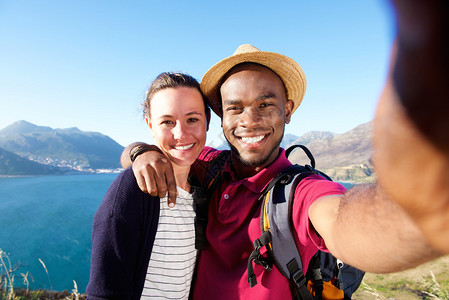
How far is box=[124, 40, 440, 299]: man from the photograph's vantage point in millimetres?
758

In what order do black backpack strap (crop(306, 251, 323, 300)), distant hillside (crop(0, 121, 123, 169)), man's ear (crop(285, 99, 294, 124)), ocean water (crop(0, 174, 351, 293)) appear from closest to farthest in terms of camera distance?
black backpack strap (crop(306, 251, 323, 300))
man's ear (crop(285, 99, 294, 124))
ocean water (crop(0, 174, 351, 293))
distant hillside (crop(0, 121, 123, 169))

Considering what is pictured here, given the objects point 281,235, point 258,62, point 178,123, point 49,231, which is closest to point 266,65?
point 258,62

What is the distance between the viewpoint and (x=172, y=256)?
1.77 metres

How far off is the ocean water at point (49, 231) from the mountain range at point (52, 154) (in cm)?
2123

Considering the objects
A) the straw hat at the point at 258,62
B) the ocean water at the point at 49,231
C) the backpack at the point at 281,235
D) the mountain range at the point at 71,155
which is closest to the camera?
the backpack at the point at 281,235

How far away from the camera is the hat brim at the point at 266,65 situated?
2266 mm

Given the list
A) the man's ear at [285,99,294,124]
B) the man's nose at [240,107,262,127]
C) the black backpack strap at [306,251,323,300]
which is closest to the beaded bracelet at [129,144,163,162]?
the man's nose at [240,107,262,127]

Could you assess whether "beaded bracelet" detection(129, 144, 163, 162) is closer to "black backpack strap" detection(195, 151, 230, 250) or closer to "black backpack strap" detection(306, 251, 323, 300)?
"black backpack strap" detection(195, 151, 230, 250)

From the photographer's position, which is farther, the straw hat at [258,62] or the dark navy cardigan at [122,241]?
the straw hat at [258,62]

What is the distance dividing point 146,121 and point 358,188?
1830mm

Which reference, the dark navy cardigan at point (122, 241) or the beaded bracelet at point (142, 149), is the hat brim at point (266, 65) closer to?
the beaded bracelet at point (142, 149)

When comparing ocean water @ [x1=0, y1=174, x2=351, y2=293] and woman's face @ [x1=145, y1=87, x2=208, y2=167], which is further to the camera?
ocean water @ [x1=0, y1=174, x2=351, y2=293]

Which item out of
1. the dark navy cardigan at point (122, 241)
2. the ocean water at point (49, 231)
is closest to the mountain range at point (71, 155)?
the ocean water at point (49, 231)

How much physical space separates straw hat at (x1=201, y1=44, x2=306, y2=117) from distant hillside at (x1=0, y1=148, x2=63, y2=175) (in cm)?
12439
